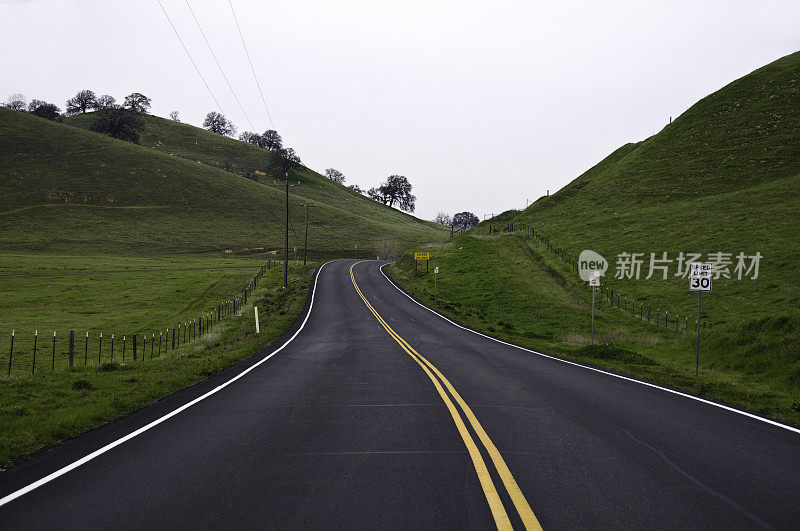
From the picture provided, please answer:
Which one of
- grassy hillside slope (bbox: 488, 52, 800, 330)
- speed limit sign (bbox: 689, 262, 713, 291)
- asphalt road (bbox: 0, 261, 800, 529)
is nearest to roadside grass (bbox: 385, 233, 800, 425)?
speed limit sign (bbox: 689, 262, 713, 291)

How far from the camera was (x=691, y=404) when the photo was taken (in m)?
8.71

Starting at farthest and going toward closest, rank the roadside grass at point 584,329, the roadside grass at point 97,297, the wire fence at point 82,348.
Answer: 1. the roadside grass at point 97,297
2. the wire fence at point 82,348
3. the roadside grass at point 584,329

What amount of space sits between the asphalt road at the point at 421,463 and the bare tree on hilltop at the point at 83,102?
23596 cm

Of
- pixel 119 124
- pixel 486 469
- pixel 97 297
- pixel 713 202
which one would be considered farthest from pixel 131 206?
pixel 486 469

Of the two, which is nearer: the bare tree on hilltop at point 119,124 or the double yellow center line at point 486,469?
the double yellow center line at point 486,469

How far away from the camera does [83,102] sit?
195m

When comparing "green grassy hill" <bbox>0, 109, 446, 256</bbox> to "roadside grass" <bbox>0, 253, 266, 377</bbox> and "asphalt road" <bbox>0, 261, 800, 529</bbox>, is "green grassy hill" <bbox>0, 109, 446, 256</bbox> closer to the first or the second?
"roadside grass" <bbox>0, 253, 266, 377</bbox>

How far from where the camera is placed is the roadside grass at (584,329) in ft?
41.1

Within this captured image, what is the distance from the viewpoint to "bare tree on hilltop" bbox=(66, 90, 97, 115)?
195 m

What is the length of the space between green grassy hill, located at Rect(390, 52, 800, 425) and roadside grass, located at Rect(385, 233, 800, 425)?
0.08m

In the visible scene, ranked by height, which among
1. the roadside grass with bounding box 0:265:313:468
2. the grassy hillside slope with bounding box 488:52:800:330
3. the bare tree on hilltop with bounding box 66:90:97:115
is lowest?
the roadside grass with bounding box 0:265:313:468

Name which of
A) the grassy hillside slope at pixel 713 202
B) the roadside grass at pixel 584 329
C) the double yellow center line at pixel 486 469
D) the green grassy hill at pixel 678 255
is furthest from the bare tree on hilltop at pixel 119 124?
the double yellow center line at pixel 486 469

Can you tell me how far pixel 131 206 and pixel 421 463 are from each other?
104437mm

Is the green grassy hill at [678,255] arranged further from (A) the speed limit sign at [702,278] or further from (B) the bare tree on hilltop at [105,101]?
(B) the bare tree on hilltop at [105,101]
